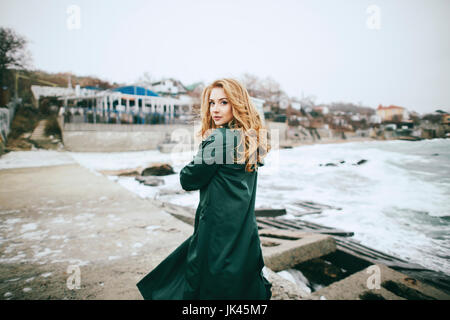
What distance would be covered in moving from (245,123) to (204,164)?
37cm

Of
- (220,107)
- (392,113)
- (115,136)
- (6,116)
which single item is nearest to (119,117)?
(115,136)

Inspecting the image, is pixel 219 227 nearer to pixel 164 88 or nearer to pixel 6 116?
pixel 6 116

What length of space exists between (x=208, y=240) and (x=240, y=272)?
0.25 meters

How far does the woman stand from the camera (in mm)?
1271

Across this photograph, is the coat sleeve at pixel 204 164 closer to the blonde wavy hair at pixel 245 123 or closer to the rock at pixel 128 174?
the blonde wavy hair at pixel 245 123

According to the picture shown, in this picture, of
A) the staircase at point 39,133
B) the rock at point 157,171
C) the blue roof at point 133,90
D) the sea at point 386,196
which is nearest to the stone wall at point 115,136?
the staircase at point 39,133

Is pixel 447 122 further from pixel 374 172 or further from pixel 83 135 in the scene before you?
pixel 83 135

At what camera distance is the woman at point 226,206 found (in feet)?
4.17

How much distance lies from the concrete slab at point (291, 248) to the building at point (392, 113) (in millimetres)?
3761

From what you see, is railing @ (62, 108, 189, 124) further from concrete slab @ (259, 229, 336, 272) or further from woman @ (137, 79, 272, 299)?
woman @ (137, 79, 272, 299)

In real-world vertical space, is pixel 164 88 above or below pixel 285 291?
above

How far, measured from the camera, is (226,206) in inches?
50.8

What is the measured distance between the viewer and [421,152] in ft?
15.6

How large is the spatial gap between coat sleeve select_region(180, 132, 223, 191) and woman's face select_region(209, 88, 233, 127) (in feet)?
0.59
